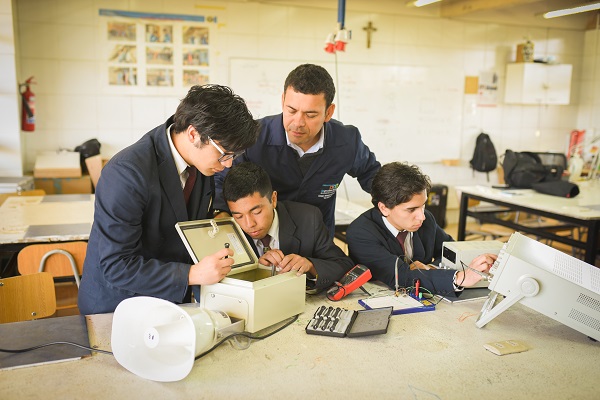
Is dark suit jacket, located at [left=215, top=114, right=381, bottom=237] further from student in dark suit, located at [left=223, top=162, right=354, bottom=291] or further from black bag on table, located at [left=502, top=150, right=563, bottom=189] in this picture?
black bag on table, located at [left=502, top=150, right=563, bottom=189]

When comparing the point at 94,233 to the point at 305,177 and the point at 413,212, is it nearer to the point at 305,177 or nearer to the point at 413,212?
the point at 305,177

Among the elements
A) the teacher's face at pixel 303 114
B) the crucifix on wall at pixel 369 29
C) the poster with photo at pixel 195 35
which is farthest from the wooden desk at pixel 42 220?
the crucifix on wall at pixel 369 29

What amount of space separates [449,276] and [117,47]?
13.7 ft

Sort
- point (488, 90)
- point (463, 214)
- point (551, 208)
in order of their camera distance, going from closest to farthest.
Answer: point (551, 208) → point (463, 214) → point (488, 90)

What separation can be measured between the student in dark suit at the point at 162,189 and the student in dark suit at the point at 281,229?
0.27 metres

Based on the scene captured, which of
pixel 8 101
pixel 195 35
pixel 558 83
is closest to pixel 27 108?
pixel 8 101

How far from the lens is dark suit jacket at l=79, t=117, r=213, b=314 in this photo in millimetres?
1510

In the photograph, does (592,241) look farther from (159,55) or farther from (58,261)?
(159,55)

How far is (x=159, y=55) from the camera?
515 cm

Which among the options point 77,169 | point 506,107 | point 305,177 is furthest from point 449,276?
point 506,107

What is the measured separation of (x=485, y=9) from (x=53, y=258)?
17.1 ft

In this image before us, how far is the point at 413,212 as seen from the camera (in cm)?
216

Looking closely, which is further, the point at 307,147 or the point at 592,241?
the point at 592,241

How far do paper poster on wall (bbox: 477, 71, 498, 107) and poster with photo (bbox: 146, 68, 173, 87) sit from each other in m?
3.61
